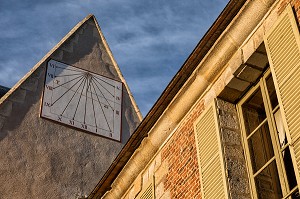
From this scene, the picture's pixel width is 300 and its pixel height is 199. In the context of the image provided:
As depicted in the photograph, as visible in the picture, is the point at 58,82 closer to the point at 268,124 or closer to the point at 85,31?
the point at 85,31

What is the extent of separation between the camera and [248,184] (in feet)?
16.6

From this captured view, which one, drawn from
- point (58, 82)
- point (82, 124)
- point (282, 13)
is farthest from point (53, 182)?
point (282, 13)

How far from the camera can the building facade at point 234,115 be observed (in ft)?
15.6

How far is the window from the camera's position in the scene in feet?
16.0

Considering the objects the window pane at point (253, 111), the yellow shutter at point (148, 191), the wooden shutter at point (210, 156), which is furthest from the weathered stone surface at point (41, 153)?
the window pane at point (253, 111)

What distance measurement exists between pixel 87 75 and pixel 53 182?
283cm

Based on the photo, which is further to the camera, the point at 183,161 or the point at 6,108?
the point at 6,108

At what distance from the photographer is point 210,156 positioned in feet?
17.7

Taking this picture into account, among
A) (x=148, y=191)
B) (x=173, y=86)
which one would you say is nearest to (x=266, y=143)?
(x=173, y=86)

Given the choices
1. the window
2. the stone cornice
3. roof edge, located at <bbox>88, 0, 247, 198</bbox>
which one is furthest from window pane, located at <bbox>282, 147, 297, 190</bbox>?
roof edge, located at <bbox>88, 0, 247, 198</bbox>

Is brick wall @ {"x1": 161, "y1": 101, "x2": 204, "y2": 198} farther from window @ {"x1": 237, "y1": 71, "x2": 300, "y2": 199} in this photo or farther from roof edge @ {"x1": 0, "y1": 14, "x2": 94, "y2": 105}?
roof edge @ {"x1": 0, "y1": 14, "x2": 94, "y2": 105}

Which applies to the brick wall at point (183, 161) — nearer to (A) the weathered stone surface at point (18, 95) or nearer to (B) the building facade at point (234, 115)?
(B) the building facade at point (234, 115)

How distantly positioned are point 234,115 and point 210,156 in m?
0.50

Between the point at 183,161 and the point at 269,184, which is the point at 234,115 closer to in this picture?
the point at 183,161
